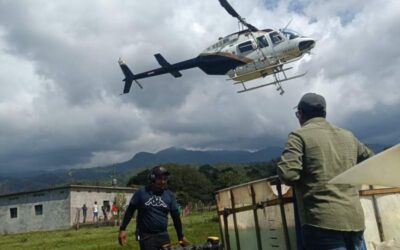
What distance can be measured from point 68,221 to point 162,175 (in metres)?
37.2

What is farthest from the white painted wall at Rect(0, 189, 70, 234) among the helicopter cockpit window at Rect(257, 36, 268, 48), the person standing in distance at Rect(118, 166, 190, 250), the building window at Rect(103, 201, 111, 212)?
the person standing in distance at Rect(118, 166, 190, 250)

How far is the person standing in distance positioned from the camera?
639 centimetres

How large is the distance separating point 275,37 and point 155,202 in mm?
20751

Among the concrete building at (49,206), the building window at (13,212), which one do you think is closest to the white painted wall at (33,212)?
the concrete building at (49,206)

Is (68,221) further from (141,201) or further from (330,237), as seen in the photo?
(330,237)

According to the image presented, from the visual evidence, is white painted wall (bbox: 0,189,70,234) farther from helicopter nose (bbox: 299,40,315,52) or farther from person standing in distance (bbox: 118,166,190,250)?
person standing in distance (bbox: 118,166,190,250)

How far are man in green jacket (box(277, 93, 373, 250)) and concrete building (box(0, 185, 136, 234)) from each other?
3970cm

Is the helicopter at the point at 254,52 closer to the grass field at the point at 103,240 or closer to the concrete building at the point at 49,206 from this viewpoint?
Result: the grass field at the point at 103,240

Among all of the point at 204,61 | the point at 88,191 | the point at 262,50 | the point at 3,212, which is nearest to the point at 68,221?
the point at 88,191

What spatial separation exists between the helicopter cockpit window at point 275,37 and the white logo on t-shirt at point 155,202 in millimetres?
20489

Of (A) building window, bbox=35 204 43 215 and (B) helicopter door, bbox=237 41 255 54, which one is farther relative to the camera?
(A) building window, bbox=35 204 43 215

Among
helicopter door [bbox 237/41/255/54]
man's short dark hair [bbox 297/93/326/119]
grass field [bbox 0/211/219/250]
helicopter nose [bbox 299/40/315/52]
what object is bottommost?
grass field [bbox 0/211/219/250]

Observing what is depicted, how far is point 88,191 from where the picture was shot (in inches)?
1752

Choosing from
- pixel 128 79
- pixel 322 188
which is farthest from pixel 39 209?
pixel 322 188
